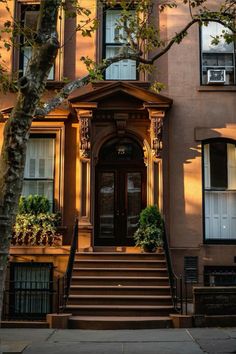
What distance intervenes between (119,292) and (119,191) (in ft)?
12.6

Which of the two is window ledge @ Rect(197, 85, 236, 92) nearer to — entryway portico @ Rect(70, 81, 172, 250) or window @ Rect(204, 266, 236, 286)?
entryway portico @ Rect(70, 81, 172, 250)

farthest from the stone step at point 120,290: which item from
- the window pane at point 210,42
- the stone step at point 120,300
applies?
the window pane at point 210,42

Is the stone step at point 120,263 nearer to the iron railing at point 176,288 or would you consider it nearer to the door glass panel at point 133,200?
the iron railing at point 176,288

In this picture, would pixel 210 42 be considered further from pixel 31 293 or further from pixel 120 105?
pixel 31 293

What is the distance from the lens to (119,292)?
42.2 ft

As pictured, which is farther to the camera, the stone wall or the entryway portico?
the entryway portico

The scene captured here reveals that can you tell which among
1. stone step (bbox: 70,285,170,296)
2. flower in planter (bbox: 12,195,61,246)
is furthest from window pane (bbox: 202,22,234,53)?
stone step (bbox: 70,285,170,296)

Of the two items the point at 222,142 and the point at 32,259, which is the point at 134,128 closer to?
the point at 222,142

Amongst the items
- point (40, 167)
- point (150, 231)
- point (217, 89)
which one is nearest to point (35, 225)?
point (40, 167)

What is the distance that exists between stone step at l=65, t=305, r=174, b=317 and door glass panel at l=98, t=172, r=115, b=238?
3667 millimetres

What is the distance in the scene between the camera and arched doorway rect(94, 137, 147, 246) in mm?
15641

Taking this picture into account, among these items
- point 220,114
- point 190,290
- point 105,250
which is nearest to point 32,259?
point 105,250

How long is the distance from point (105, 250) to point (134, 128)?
3.66 metres

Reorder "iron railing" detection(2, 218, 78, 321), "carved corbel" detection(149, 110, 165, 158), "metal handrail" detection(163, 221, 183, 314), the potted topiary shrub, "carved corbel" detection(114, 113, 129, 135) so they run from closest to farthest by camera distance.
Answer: "metal handrail" detection(163, 221, 183, 314), "iron railing" detection(2, 218, 78, 321), the potted topiary shrub, "carved corbel" detection(149, 110, 165, 158), "carved corbel" detection(114, 113, 129, 135)
